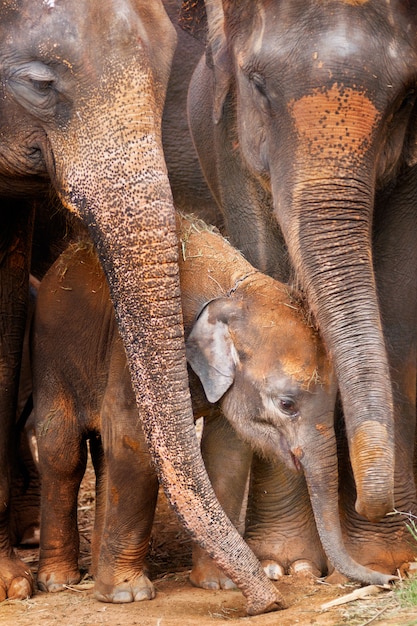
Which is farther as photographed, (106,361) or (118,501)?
(106,361)

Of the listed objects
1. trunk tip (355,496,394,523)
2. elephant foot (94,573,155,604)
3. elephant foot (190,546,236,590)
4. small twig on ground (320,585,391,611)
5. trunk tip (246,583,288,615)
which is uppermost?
trunk tip (355,496,394,523)

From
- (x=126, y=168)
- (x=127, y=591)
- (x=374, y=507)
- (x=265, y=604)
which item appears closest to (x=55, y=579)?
(x=127, y=591)

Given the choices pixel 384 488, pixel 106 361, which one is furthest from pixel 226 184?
pixel 384 488

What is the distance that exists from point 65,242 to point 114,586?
186 centimetres

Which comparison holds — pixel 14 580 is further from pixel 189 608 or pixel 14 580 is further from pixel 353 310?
pixel 353 310

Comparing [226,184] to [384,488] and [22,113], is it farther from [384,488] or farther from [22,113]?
[384,488]

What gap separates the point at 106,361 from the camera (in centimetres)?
538

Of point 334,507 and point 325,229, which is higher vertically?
point 325,229

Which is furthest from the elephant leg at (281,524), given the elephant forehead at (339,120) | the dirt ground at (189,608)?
the elephant forehead at (339,120)

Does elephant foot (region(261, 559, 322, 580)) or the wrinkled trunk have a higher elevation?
the wrinkled trunk

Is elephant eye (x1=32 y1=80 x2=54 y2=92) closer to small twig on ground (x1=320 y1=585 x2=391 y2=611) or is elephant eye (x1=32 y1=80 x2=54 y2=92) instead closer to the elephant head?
the elephant head

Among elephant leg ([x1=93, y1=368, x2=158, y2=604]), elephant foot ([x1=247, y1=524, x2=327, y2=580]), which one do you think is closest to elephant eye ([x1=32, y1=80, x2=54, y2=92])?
elephant leg ([x1=93, y1=368, x2=158, y2=604])

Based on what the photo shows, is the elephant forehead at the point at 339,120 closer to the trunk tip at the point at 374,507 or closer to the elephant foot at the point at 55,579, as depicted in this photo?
the trunk tip at the point at 374,507

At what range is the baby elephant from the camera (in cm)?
470
